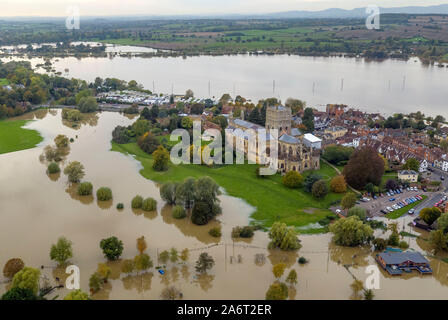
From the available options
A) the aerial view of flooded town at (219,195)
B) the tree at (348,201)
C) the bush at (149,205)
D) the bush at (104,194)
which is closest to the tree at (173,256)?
the aerial view of flooded town at (219,195)

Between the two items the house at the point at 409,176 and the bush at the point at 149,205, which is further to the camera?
the house at the point at 409,176

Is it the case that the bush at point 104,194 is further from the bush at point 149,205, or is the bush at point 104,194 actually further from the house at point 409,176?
the house at point 409,176

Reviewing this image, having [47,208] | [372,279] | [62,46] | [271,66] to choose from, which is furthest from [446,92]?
[62,46]

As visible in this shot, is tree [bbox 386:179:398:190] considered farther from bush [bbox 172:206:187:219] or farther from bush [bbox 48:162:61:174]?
bush [bbox 48:162:61:174]

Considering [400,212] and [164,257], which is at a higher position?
[400,212]

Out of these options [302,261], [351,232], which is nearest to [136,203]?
[302,261]

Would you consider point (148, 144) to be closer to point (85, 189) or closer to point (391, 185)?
point (85, 189)

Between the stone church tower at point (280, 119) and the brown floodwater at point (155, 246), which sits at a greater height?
the stone church tower at point (280, 119)
